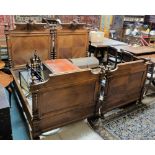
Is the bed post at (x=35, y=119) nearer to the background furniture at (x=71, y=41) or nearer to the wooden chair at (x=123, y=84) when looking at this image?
the wooden chair at (x=123, y=84)

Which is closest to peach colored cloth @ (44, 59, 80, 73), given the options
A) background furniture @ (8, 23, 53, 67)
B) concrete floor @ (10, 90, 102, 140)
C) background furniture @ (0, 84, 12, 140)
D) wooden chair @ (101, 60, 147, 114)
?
background furniture @ (8, 23, 53, 67)

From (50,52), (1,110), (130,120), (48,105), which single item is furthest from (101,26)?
(1,110)

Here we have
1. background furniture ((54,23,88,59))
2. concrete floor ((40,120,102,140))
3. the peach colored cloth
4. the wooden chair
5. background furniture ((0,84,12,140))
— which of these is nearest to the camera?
background furniture ((0,84,12,140))

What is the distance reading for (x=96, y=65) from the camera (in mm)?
3320

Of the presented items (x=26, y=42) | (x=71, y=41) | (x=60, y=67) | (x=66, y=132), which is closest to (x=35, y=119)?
(x=66, y=132)

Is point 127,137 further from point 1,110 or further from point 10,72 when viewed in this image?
point 10,72

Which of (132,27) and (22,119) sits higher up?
(132,27)

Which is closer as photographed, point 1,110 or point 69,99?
point 1,110

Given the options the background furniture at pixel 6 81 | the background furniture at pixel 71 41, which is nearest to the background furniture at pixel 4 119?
the background furniture at pixel 6 81

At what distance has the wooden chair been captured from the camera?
2275mm

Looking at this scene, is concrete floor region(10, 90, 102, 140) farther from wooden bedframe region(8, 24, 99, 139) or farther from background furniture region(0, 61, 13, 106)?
background furniture region(0, 61, 13, 106)

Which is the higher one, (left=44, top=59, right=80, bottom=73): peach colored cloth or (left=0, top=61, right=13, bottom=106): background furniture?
(left=44, top=59, right=80, bottom=73): peach colored cloth

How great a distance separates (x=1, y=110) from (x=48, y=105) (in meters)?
0.55
